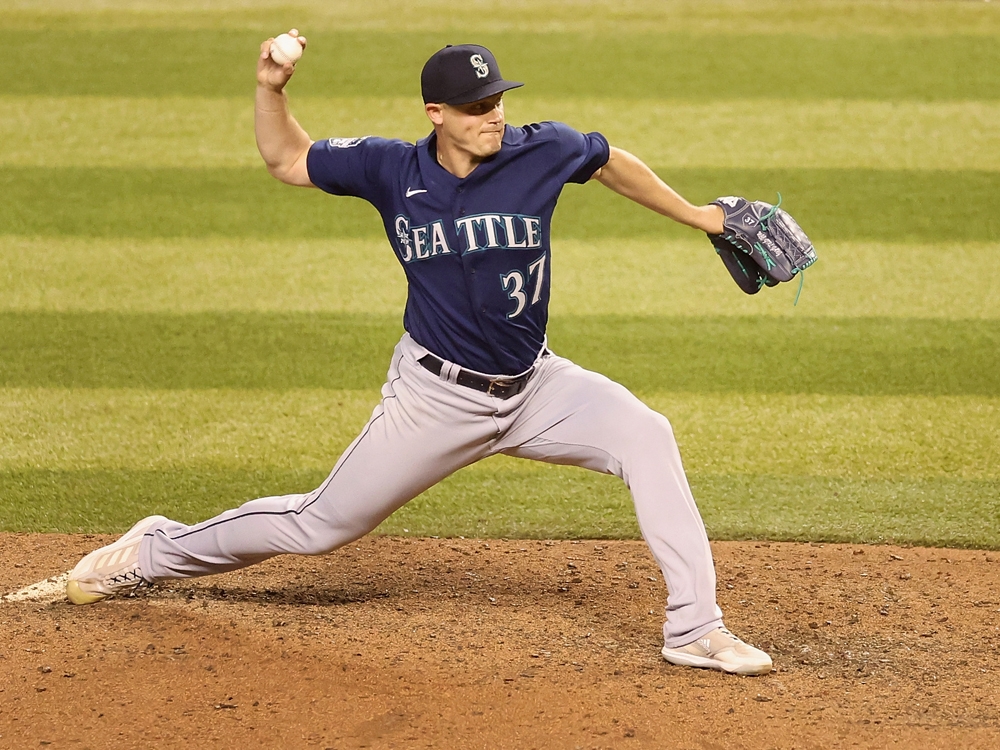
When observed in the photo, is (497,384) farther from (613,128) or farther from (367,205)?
(613,128)

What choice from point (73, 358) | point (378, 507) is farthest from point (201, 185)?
point (378, 507)

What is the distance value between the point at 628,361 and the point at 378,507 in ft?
9.55

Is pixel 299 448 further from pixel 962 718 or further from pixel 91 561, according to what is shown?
pixel 962 718

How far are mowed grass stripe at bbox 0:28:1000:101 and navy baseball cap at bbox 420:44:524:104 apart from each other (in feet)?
18.8

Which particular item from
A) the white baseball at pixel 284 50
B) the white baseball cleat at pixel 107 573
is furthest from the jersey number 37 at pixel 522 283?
the white baseball cleat at pixel 107 573

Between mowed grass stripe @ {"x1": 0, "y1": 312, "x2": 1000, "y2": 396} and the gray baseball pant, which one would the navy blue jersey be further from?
mowed grass stripe @ {"x1": 0, "y1": 312, "x2": 1000, "y2": 396}

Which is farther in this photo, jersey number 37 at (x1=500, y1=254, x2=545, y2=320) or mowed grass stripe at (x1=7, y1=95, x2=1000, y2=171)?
mowed grass stripe at (x1=7, y1=95, x2=1000, y2=171)

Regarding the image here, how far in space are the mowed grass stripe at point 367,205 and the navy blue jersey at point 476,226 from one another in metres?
4.13

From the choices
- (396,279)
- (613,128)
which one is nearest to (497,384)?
(396,279)

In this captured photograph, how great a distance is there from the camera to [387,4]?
1084 centimetres

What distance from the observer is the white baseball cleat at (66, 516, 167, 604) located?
418 centimetres

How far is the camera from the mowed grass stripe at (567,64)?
30.7 feet

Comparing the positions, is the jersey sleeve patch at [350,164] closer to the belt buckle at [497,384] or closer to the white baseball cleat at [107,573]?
the belt buckle at [497,384]

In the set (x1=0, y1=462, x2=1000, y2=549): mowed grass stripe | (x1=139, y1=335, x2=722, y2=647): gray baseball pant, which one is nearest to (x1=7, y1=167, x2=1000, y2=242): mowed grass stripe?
(x1=0, y1=462, x2=1000, y2=549): mowed grass stripe
